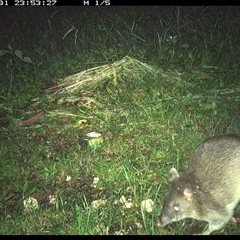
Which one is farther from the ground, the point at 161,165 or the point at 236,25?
the point at 236,25

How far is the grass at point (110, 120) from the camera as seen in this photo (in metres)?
2.96

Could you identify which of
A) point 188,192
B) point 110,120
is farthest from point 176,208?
point 110,120

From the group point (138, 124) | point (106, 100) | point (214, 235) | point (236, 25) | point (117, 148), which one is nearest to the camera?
point (214, 235)

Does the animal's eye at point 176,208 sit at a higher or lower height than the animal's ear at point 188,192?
lower

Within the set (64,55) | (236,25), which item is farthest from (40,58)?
(236,25)

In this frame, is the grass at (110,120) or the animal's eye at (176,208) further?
the grass at (110,120)

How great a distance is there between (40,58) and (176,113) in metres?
2.73

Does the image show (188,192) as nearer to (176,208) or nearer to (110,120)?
(176,208)

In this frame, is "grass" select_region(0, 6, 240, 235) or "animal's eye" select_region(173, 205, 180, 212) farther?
"grass" select_region(0, 6, 240, 235)

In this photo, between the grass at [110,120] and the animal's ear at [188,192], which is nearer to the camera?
the animal's ear at [188,192]

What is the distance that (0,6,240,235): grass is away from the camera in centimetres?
296

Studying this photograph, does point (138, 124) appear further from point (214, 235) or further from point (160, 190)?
point (214, 235)

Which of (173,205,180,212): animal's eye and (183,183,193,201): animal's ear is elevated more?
(183,183,193,201): animal's ear

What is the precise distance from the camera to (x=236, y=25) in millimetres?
6609
